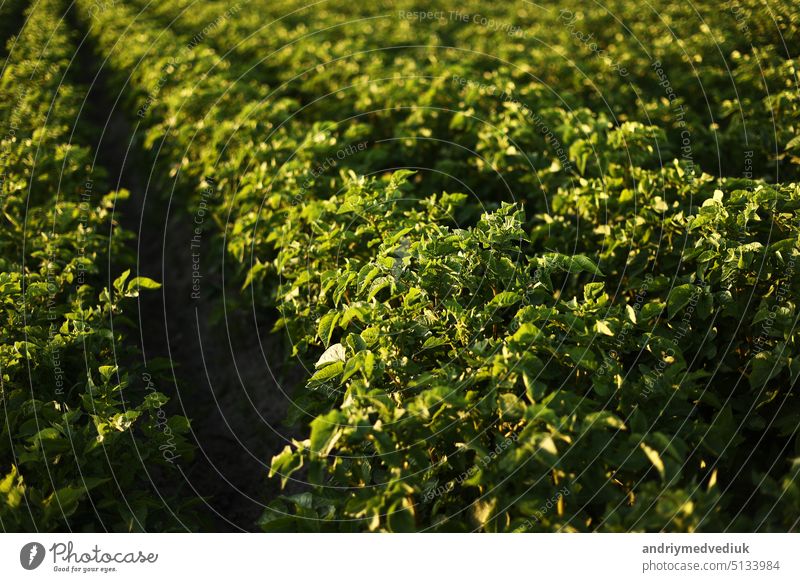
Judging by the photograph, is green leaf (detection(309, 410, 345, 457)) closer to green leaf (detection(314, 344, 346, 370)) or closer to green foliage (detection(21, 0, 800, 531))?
green foliage (detection(21, 0, 800, 531))

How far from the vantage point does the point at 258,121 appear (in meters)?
4.64

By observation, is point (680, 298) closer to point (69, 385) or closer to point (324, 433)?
point (324, 433)

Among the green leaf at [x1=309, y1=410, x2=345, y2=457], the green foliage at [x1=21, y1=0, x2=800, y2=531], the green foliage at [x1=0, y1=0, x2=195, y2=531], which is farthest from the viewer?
the green foliage at [x1=0, y1=0, x2=195, y2=531]

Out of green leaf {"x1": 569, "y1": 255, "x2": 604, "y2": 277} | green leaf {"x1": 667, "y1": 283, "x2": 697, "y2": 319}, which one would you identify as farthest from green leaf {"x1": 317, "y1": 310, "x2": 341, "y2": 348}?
green leaf {"x1": 667, "y1": 283, "x2": 697, "y2": 319}

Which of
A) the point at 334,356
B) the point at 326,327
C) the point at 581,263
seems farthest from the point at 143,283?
the point at 581,263

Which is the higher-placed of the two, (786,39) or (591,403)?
(786,39)

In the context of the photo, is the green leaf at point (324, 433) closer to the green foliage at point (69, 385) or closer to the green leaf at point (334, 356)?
the green leaf at point (334, 356)

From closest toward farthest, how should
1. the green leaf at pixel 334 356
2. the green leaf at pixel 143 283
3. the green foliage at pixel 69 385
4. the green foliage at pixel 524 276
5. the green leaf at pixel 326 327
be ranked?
the green foliage at pixel 524 276 < the green foliage at pixel 69 385 < the green leaf at pixel 334 356 < the green leaf at pixel 326 327 < the green leaf at pixel 143 283

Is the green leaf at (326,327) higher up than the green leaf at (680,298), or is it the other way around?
the green leaf at (326,327)

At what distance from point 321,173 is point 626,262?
6.46 ft

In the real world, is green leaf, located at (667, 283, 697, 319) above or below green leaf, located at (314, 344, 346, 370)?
above

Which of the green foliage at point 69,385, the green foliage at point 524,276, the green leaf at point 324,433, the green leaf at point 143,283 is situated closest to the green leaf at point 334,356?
the green foliage at point 524,276
